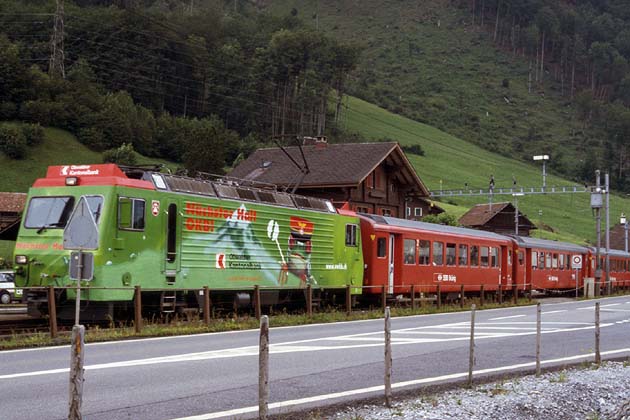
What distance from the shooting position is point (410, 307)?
102 ft

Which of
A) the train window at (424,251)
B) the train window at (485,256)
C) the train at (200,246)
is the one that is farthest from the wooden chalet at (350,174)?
the train at (200,246)

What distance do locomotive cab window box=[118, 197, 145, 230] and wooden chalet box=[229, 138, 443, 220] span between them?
92.8ft

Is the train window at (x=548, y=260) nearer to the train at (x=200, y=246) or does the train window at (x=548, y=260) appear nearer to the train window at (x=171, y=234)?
the train at (x=200, y=246)

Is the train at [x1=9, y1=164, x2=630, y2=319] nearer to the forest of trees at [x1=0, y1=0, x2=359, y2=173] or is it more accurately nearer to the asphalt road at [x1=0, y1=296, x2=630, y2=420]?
the asphalt road at [x1=0, y1=296, x2=630, y2=420]

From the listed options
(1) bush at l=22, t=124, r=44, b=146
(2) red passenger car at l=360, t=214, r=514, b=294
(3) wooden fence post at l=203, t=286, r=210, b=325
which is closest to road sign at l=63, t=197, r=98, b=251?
(3) wooden fence post at l=203, t=286, r=210, b=325

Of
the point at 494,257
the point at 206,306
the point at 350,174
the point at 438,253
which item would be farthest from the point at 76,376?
the point at 350,174

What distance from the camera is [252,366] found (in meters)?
13.8

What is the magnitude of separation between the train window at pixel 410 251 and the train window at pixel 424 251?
0.40 m

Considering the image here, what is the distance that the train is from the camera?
63.3 feet

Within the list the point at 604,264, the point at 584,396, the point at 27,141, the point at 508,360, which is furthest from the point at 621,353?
the point at 27,141

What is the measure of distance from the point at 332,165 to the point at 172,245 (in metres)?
30.9

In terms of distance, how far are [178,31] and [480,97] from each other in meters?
91.5

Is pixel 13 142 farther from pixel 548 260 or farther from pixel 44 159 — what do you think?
pixel 548 260

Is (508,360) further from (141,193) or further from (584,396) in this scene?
(141,193)
